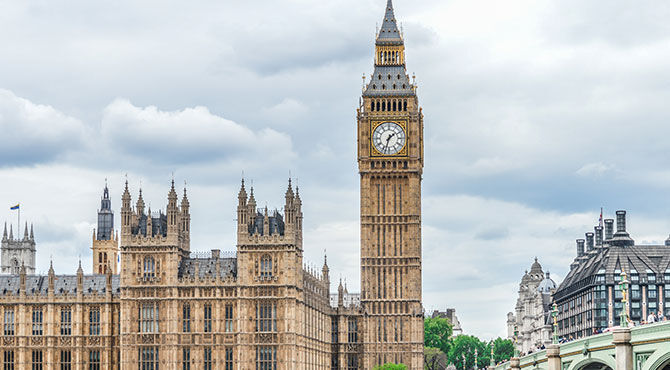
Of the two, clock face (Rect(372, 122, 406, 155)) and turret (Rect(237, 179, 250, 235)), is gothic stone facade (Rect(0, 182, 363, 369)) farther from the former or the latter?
clock face (Rect(372, 122, 406, 155))

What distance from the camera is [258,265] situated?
145m

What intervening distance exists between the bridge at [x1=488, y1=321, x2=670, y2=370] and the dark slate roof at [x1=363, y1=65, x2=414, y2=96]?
7971 cm

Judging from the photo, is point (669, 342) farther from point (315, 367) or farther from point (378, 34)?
point (378, 34)

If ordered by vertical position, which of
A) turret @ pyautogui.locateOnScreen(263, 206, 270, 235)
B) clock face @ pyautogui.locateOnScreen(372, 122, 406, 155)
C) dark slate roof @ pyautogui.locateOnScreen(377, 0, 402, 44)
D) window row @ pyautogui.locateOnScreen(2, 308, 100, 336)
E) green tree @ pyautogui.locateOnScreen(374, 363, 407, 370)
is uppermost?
dark slate roof @ pyautogui.locateOnScreen(377, 0, 402, 44)

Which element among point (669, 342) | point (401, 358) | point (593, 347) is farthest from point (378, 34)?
point (669, 342)

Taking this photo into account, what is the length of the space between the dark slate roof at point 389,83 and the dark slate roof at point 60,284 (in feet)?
135

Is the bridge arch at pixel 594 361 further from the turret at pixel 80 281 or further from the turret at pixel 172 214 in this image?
the turret at pixel 80 281

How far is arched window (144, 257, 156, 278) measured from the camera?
14612cm

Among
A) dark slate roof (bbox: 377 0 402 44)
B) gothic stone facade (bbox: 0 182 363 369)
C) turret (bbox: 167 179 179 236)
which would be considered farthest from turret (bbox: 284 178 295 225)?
dark slate roof (bbox: 377 0 402 44)

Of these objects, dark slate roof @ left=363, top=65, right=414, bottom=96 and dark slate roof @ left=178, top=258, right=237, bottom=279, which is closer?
dark slate roof @ left=178, top=258, right=237, bottom=279

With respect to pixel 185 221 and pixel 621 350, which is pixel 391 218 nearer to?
pixel 185 221

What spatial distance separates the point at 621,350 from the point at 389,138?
9642cm

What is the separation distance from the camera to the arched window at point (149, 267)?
146 metres

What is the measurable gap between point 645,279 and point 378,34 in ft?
169
